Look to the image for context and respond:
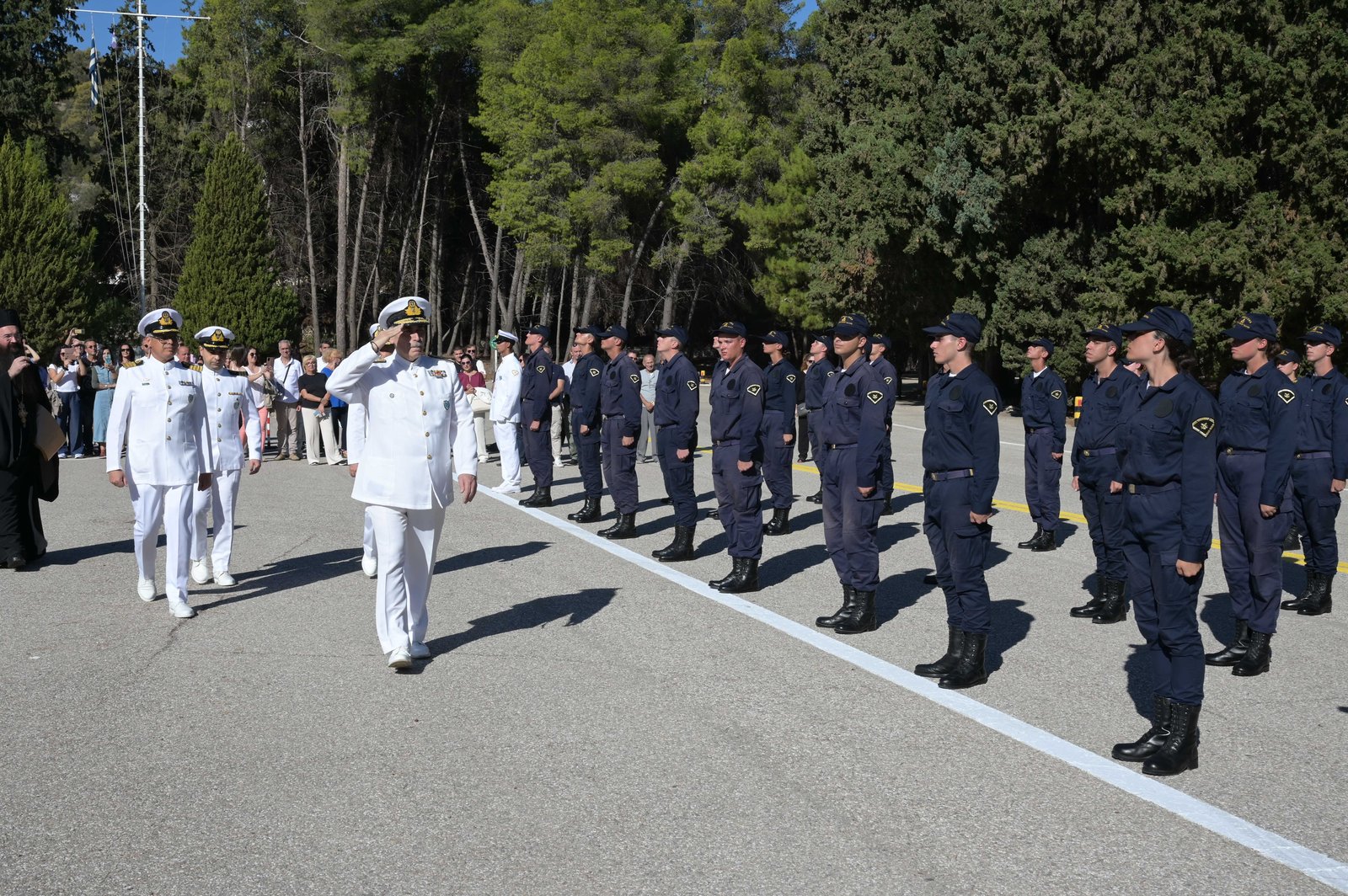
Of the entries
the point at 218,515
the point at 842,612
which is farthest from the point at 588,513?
the point at 842,612

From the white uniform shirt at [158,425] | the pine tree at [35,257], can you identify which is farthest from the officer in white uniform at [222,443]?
the pine tree at [35,257]

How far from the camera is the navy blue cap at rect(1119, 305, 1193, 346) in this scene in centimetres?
583

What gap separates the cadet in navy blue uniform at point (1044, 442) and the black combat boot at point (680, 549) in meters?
3.27

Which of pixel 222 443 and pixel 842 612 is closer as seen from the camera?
pixel 842 612

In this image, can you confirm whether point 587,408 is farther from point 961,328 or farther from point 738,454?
point 961,328

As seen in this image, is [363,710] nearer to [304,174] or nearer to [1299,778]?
[1299,778]

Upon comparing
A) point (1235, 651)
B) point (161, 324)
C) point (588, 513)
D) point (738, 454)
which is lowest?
point (588, 513)

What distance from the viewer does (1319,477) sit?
8.91 m

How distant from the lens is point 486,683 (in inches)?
268

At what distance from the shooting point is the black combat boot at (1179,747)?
5430 millimetres

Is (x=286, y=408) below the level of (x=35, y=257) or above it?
below

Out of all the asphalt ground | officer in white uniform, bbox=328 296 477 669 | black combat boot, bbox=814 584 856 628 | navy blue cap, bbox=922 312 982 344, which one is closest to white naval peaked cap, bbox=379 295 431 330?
officer in white uniform, bbox=328 296 477 669

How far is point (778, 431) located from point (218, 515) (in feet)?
19.5

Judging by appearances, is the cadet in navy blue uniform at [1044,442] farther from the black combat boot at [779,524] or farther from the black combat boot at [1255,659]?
the black combat boot at [1255,659]
